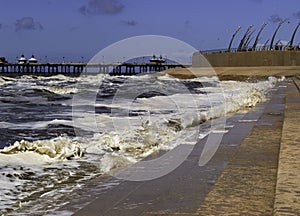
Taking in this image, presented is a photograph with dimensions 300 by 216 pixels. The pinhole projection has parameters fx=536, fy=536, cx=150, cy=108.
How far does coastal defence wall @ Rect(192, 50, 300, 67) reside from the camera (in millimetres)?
36625

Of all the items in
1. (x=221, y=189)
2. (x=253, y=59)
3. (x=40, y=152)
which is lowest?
(x=40, y=152)

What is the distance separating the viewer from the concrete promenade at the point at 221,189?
2.64 m

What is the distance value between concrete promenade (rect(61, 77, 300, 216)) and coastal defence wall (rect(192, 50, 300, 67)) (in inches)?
1314

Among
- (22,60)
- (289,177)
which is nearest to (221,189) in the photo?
(289,177)

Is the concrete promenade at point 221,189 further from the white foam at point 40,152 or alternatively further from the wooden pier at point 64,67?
the wooden pier at point 64,67

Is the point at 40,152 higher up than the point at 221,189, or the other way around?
the point at 221,189

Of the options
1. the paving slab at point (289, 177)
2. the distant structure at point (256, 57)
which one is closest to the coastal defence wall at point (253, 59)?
the distant structure at point (256, 57)

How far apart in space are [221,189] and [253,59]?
37.0 m

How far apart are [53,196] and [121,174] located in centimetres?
55

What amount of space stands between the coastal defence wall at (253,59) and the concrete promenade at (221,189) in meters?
33.4

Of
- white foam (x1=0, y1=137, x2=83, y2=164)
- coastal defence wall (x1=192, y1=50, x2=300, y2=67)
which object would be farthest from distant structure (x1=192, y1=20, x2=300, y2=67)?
white foam (x1=0, y1=137, x2=83, y2=164)

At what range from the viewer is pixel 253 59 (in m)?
39.1

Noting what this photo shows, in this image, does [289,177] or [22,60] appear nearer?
[289,177]

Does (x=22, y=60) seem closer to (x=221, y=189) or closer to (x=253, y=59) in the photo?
(x=253, y=59)
